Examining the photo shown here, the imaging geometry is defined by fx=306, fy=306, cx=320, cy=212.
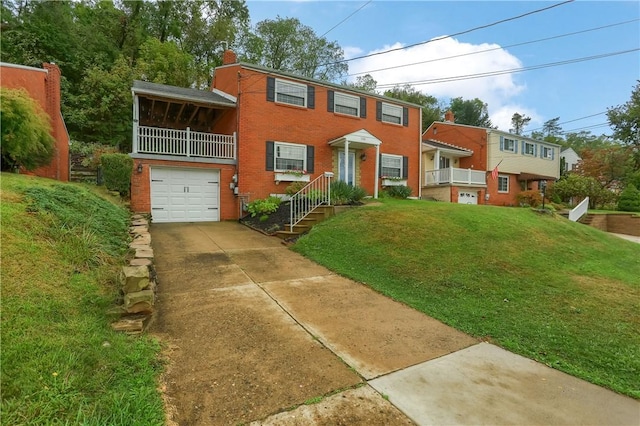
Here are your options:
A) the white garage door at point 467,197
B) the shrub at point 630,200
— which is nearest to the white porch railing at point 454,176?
the white garage door at point 467,197

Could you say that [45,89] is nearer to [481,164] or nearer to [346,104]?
[346,104]

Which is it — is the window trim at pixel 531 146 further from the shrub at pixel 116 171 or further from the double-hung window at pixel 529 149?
the shrub at pixel 116 171

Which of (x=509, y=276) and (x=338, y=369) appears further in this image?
(x=509, y=276)

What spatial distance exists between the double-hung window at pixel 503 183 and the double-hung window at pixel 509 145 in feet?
6.51

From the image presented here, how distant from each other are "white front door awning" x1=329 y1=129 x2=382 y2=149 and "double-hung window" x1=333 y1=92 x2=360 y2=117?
1.55 meters

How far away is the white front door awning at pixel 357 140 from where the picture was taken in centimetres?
1306

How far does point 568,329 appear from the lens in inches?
148

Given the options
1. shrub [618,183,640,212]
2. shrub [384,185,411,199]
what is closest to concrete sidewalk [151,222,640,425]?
shrub [384,185,411,199]

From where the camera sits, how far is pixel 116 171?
9820 millimetres

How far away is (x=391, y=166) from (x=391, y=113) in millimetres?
2750

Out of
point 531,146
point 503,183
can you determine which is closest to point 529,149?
point 531,146

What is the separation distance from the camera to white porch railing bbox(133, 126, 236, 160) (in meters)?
10.9

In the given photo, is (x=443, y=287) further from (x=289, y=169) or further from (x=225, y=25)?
(x=225, y=25)

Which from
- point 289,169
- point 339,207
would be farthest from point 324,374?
point 289,169
